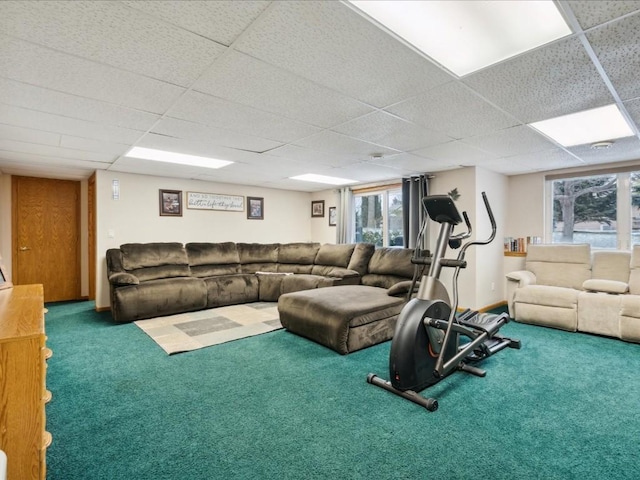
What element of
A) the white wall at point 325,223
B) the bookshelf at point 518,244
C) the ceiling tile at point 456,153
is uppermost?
the ceiling tile at point 456,153

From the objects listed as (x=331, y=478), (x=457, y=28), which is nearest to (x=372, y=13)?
(x=457, y=28)

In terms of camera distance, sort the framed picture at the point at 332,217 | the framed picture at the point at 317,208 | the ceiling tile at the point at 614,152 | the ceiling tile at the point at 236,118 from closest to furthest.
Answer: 1. the ceiling tile at the point at 236,118
2. the ceiling tile at the point at 614,152
3. the framed picture at the point at 332,217
4. the framed picture at the point at 317,208

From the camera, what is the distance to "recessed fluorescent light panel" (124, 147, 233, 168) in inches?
157

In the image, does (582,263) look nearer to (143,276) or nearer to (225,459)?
(225,459)

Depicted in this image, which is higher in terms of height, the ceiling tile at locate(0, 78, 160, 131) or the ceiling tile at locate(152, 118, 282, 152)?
the ceiling tile at locate(152, 118, 282, 152)

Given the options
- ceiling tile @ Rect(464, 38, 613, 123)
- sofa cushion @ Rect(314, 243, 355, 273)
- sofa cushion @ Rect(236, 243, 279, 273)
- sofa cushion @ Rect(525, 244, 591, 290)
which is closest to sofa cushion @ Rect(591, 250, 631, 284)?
sofa cushion @ Rect(525, 244, 591, 290)

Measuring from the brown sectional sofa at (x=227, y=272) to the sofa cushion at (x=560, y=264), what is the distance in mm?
1933

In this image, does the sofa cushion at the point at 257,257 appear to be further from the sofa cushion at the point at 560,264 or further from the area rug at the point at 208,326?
the sofa cushion at the point at 560,264

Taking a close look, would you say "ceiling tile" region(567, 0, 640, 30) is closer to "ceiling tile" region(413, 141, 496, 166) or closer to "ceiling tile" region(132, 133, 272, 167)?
"ceiling tile" region(413, 141, 496, 166)

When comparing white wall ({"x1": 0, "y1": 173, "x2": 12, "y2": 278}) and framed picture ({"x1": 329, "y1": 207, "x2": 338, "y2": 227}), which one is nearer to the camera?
white wall ({"x1": 0, "y1": 173, "x2": 12, "y2": 278})

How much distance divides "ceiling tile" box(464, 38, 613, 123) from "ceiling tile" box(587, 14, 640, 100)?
61 millimetres

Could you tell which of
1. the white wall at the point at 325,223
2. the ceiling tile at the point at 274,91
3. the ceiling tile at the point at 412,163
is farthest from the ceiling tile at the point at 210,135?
the white wall at the point at 325,223

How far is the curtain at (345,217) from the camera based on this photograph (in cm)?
675

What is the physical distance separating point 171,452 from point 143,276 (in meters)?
3.68
